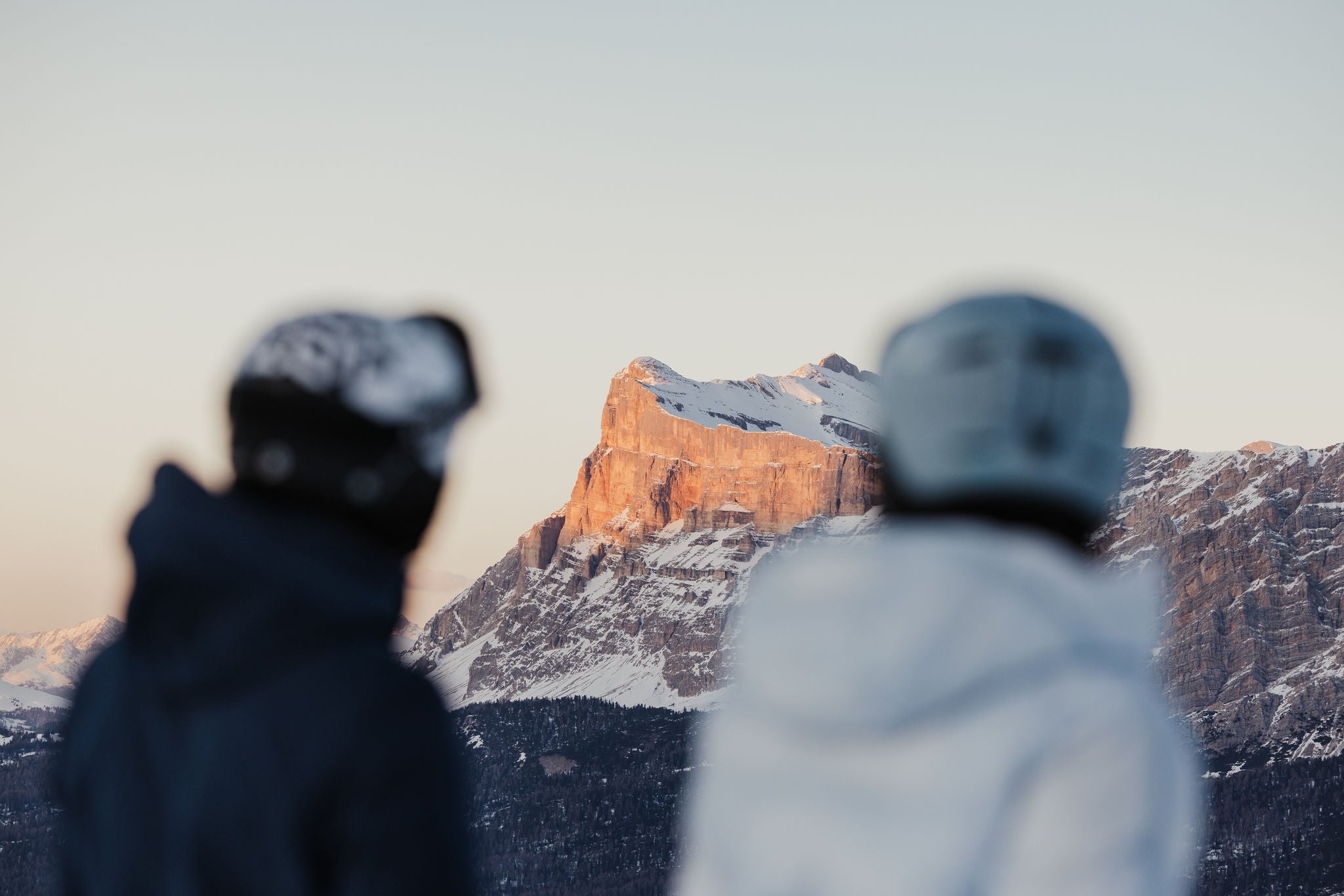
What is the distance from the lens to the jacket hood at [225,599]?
9.48ft

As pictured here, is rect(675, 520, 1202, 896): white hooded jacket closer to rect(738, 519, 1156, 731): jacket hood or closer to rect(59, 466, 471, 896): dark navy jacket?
rect(738, 519, 1156, 731): jacket hood


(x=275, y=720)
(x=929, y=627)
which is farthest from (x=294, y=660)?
(x=929, y=627)

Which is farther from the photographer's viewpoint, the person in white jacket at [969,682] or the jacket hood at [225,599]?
the jacket hood at [225,599]

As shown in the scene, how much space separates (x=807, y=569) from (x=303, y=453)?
3.94 ft

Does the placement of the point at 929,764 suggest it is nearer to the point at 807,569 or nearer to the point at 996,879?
the point at 996,879

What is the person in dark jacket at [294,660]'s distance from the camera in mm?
2822

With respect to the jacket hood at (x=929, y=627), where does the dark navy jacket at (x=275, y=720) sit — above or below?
below

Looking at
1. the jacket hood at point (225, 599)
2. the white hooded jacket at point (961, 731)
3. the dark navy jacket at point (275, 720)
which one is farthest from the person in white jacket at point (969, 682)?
the jacket hood at point (225, 599)

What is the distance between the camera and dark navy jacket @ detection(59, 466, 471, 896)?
281 centimetres

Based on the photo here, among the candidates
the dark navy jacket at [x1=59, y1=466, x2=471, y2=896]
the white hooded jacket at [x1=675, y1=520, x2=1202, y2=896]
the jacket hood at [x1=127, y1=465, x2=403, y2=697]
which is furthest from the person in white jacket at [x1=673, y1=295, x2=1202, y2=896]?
the jacket hood at [x1=127, y1=465, x2=403, y2=697]

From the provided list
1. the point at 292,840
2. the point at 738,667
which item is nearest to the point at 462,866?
the point at 292,840

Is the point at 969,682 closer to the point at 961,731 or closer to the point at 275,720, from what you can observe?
the point at 961,731

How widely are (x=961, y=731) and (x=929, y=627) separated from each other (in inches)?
7.4

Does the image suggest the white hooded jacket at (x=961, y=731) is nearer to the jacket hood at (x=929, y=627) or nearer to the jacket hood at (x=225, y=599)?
the jacket hood at (x=929, y=627)
